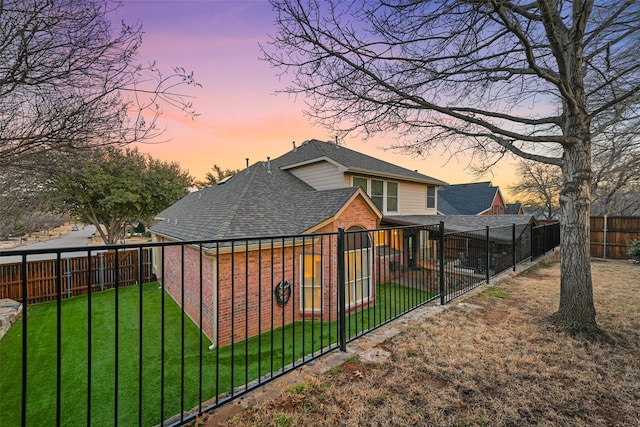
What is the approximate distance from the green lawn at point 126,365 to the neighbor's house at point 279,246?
55 centimetres

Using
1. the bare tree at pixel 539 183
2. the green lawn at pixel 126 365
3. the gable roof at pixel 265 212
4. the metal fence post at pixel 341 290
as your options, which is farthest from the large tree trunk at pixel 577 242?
the bare tree at pixel 539 183

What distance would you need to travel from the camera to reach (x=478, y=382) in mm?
2803

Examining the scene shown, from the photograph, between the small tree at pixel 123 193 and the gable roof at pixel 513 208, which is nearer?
the small tree at pixel 123 193

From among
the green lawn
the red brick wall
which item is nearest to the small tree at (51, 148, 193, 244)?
the green lawn

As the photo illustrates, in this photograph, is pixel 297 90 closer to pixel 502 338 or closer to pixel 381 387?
pixel 381 387

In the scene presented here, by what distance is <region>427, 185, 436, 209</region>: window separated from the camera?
16.3 m

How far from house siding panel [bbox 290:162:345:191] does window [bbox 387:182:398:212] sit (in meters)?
3.48

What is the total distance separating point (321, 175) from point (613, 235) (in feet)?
43.1

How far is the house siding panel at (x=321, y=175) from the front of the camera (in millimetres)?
10887

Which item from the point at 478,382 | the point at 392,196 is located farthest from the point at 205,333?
the point at 392,196

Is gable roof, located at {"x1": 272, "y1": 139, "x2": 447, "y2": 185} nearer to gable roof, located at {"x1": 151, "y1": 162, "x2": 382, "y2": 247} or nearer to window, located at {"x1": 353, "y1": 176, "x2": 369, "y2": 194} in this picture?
window, located at {"x1": 353, "y1": 176, "x2": 369, "y2": 194}

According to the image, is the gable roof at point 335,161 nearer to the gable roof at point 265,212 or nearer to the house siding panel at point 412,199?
the house siding panel at point 412,199

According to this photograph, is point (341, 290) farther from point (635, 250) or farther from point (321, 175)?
point (635, 250)

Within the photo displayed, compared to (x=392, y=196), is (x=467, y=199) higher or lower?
higher
